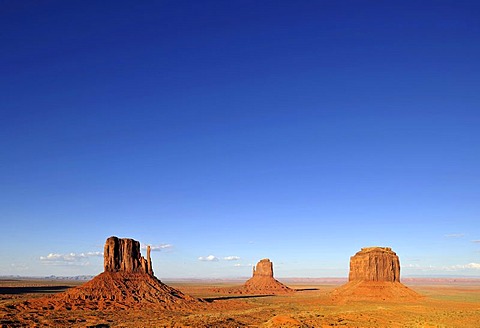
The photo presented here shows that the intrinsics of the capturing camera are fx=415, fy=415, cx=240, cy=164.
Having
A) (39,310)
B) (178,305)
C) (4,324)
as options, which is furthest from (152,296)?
(4,324)

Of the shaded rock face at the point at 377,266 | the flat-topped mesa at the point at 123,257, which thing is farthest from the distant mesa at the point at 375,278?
the flat-topped mesa at the point at 123,257

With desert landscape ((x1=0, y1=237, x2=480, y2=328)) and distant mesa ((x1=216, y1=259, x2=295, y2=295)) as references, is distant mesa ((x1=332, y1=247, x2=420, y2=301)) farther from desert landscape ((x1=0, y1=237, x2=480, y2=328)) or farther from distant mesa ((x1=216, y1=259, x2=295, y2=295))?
distant mesa ((x1=216, y1=259, x2=295, y2=295))

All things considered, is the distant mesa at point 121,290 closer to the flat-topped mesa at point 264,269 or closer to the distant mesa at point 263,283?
the distant mesa at point 263,283

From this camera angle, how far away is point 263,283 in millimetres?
134000

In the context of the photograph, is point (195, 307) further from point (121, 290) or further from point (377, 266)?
point (377, 266)

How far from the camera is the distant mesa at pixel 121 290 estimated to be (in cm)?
6144

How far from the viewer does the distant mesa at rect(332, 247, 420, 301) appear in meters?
85.3

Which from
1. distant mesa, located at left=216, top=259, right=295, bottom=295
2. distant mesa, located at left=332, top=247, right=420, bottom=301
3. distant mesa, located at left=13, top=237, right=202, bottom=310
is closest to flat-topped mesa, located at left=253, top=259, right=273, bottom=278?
distant mesa, located at left=216, top=259, right=295, bottom=295

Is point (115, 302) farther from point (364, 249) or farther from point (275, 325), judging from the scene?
point (364, 249)

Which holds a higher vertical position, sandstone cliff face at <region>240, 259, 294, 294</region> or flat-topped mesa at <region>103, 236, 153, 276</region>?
flat-topped mesa at <region>103, 236, 153, 276</region>

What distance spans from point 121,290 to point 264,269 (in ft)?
260

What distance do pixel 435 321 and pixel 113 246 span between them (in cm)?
5058

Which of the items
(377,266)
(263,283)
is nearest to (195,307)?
(377,266)

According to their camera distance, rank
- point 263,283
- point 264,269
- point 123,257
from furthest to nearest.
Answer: point 264,269 < point 263,283 < point 123,257
